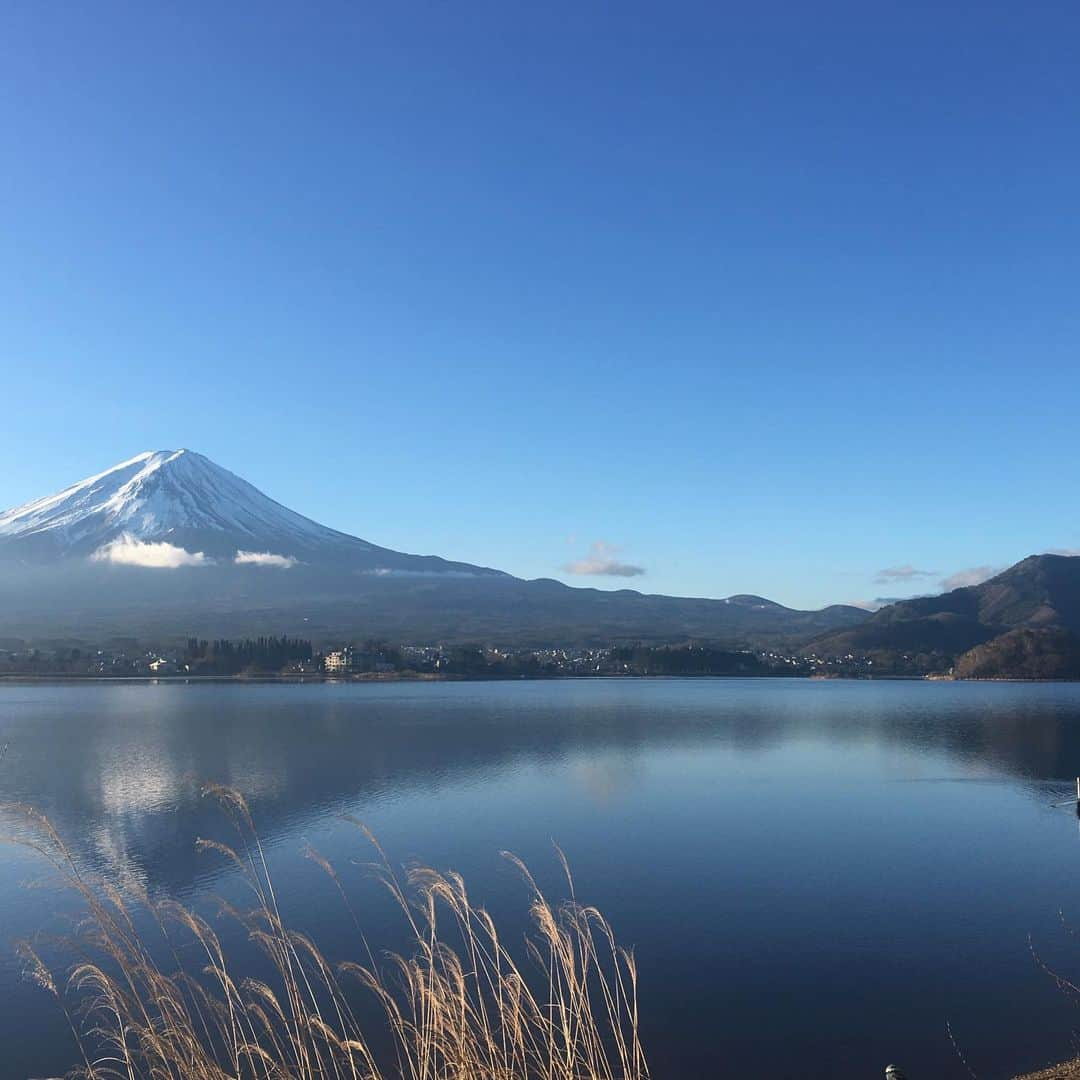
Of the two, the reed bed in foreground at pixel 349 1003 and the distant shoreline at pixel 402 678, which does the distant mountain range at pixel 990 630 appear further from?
the reed bed in foreground at pixel 349 1003

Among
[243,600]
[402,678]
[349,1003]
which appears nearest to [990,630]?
[402,678]

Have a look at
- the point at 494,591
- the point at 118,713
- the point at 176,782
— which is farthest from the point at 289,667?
the point at 494,591

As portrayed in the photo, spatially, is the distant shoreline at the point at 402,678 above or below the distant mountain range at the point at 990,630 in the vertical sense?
below

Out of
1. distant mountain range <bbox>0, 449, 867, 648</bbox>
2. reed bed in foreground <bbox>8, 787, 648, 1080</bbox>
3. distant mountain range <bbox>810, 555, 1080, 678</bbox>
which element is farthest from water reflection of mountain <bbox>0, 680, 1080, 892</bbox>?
distant mountain range <bbox>0, 449, 867, 648</bbox>

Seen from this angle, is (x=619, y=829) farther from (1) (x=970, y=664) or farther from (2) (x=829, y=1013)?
(1) (x=970, y=664)

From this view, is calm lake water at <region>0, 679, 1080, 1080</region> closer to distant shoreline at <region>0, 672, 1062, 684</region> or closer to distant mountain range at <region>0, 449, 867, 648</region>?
distant shoreline at <region>0, 672, 1062, 684</region>

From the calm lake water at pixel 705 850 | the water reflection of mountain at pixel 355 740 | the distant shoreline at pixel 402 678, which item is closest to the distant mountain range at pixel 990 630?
the distant shoreline at pixel 402 678
